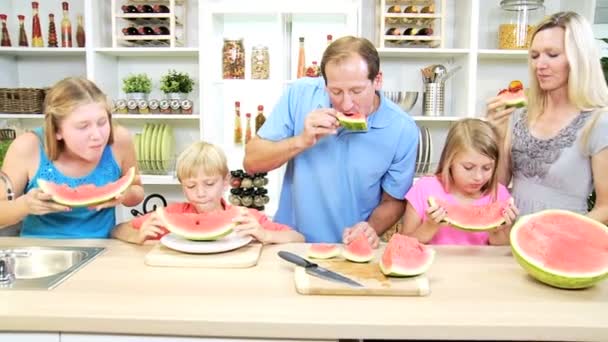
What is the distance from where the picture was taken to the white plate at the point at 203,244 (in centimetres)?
171

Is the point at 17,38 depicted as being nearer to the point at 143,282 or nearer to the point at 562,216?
the point at 143,282

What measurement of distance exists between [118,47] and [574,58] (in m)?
3.33

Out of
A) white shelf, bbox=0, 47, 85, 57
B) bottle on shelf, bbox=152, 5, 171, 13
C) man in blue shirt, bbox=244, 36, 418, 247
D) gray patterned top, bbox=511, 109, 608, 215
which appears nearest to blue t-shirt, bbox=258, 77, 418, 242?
man in blue shirt, bbox=244, 36, 418, 247

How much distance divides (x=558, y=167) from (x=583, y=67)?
1.24 feet

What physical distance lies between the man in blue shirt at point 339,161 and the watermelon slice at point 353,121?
46 mm

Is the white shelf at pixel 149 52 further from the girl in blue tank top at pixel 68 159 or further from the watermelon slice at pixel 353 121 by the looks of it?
the watermelon slice at pixel 353 121

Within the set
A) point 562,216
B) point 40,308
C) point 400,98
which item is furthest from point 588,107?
point 400,98

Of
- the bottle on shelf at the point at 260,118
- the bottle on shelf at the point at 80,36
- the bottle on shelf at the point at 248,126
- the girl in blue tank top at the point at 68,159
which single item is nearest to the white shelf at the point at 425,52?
the bottle on shelf at the point at 260,118

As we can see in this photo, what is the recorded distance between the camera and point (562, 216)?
1.69 metres

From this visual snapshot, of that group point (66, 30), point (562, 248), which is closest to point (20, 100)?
point (66, 30)

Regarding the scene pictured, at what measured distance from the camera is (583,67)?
1976 millimetres

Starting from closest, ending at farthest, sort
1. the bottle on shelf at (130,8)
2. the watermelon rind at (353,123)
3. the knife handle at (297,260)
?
the knife handle at (297,260)
the watermelon rind at (353,123)
the bottle on shelf at (130,8)

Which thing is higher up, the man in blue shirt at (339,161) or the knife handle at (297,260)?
the man in blue shirt at (339,161)

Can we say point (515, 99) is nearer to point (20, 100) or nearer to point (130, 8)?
point (130, 8)
